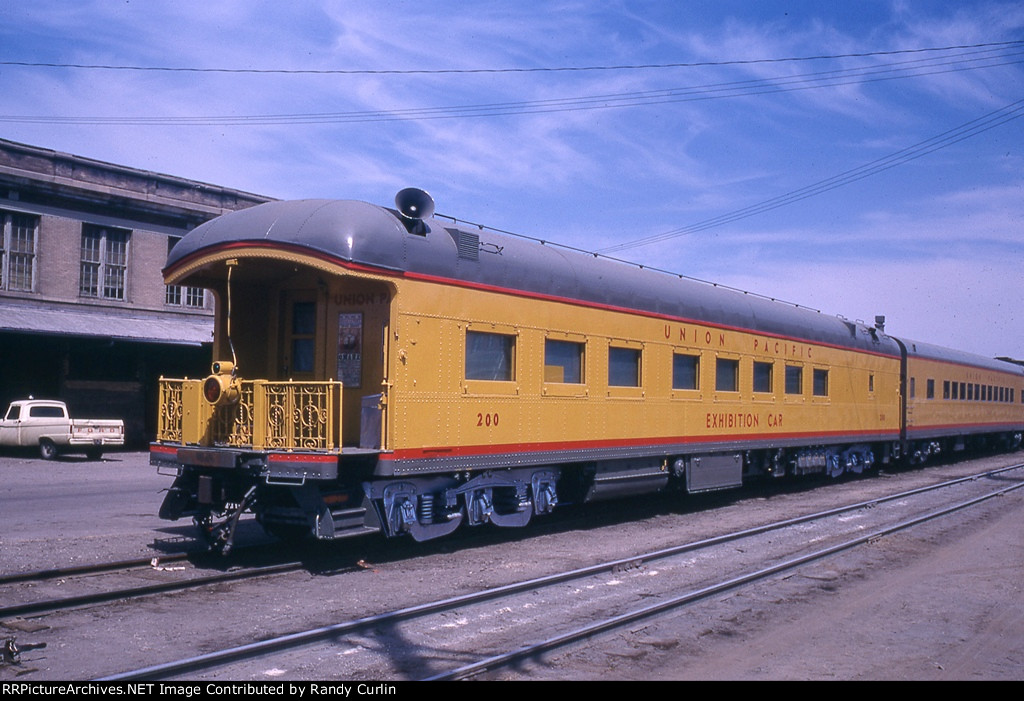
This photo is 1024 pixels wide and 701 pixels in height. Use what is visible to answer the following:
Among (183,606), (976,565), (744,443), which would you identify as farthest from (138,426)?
(976,565)

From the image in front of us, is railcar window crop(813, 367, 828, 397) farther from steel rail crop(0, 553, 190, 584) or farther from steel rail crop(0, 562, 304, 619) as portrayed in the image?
steel rail crop(0, 553, 190, 584)

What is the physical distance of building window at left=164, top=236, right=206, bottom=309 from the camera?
31703 millimetres

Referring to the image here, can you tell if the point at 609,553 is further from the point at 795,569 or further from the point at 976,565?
the point at 976,565

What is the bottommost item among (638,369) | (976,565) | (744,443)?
(976,565)

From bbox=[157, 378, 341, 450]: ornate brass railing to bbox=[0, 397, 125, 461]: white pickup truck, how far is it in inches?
682

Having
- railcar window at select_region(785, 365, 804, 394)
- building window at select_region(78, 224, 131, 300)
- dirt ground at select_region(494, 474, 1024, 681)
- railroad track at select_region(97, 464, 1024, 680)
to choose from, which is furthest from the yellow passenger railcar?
building window at select_region(78, 224, 131, 300)

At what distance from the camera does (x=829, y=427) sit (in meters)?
19.3

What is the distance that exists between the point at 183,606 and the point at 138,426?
80.4ft

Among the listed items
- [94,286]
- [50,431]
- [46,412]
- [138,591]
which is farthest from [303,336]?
[94,286]

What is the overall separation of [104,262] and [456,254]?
2360 cm

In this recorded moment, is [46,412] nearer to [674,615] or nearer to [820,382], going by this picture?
[820,382]

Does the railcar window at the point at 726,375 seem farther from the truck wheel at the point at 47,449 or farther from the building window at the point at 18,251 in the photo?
the building window at the point at 18,251

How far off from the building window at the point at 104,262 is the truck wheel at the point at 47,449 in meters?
6.08

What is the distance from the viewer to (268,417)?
9.30m
